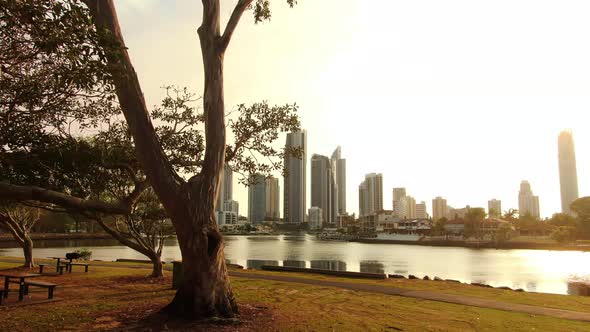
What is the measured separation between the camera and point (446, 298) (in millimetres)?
12680

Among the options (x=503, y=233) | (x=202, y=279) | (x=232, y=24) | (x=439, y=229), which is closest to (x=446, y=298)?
(x=202, y=279)

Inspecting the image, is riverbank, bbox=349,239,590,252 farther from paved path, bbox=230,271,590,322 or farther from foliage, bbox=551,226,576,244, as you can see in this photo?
paved path, bbox=230,271,590,322

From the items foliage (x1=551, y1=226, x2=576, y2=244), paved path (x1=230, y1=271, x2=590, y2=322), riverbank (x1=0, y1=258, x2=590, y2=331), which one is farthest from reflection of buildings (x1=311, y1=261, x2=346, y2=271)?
foliage (x1=551, y1=226, x2=576, y2=244)

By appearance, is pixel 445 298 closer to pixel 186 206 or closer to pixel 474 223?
pixel 186 206

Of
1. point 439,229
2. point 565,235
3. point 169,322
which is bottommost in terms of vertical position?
point 565,235

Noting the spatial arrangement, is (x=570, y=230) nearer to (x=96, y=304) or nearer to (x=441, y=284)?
(x=441, y=284)

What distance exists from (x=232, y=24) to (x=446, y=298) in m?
9.94

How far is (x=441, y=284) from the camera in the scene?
1677cm

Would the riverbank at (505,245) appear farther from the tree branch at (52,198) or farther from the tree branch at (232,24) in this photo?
the tree branch at (52,198)

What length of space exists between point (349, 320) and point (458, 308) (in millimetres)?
3908

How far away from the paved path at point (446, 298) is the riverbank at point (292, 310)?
24 cm

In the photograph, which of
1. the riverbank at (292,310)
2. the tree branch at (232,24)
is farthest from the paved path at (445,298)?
the tree branch at (232,24)

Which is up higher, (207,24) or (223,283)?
(207,24)

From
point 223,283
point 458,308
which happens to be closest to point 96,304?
point 223,283
